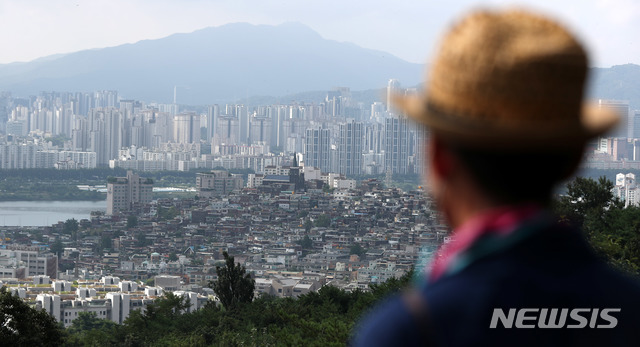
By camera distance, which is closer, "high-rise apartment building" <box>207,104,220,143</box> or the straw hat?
the straw hat

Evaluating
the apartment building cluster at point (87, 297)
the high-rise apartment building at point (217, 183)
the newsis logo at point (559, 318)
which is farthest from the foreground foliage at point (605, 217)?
the high-rise apartment building at point (217, 183)

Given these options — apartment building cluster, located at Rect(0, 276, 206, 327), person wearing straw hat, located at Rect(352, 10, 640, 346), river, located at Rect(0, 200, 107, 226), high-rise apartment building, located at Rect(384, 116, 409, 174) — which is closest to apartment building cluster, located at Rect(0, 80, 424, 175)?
high-rise apartment building, located at Rect(384, 116, 409, 174)

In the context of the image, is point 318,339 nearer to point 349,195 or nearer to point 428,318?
point 428,318

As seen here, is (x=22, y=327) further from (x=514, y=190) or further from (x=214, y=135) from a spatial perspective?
(x=214, y=135)

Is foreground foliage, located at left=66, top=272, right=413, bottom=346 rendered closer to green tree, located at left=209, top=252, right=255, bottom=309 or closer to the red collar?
green tree, located at left=209, top=252, right=255, bottom=309

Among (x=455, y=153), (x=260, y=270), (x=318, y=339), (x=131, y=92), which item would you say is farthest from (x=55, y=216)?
(x=131, y=92)

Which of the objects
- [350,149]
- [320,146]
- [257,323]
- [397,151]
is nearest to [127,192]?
[320,146]
